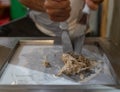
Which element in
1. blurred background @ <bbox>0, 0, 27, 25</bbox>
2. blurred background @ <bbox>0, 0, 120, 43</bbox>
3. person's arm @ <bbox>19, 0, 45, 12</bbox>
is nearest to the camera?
person's arm @ <bbox>19, 0, 45, 12</bbox>

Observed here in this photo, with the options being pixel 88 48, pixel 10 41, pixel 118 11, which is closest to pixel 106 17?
pixel 118 11

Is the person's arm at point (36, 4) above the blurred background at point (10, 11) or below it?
above

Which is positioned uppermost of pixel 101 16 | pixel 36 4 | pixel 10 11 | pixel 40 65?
pixel 36 4

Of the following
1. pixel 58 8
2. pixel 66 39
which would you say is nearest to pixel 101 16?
pixel 66 39

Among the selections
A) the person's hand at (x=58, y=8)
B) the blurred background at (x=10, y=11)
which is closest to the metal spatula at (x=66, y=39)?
the person's hand at (x=58, y=8)

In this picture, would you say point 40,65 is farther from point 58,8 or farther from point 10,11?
point 10,11

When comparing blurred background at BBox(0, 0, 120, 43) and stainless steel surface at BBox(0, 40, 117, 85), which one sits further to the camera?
blurred background at BBox(0, 0, 120, 43)

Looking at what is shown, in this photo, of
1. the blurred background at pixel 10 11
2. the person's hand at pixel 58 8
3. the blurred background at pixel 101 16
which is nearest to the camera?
the person's hand at pixel 58 8

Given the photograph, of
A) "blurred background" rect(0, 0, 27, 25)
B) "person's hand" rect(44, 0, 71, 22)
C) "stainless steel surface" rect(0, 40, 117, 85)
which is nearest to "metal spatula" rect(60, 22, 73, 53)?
"stainless steel surface" rect(0, 40, 117, 85)

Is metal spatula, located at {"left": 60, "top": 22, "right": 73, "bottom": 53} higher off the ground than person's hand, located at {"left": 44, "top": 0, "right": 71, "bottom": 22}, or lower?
lower

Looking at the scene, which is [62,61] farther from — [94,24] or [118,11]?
[94,24]

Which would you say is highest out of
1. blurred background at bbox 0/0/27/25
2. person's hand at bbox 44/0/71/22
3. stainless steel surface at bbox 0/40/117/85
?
person's hand at bbox 44/0/71/22

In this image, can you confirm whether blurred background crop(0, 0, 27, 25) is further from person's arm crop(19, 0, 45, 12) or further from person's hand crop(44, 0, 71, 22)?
person's hand crop(44, 0, 71, 22)

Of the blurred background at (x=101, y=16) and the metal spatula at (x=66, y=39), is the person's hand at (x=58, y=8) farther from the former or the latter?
the blurred background at (x=101, y=16)
